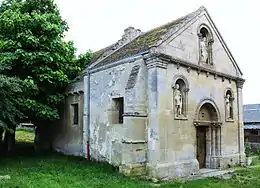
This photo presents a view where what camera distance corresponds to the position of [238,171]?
17.0m

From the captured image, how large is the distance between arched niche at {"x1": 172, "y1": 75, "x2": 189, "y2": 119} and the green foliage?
276 inches

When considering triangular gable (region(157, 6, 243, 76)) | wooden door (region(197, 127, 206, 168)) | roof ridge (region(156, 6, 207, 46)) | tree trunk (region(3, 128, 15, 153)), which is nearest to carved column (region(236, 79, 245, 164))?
triangular gable (region(157, 6, 243, 76))

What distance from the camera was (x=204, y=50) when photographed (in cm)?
1809

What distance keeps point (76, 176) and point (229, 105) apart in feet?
35.6

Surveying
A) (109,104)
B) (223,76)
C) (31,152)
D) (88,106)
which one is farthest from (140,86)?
(31,152)

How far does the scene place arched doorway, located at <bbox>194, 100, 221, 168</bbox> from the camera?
17.9 metres

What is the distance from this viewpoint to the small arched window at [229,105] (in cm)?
1926

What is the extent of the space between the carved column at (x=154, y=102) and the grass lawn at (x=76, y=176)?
1463 millimetres

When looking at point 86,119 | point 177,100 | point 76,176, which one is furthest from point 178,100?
point 76,176

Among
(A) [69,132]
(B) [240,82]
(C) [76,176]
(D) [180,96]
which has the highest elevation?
(B) [240,82]

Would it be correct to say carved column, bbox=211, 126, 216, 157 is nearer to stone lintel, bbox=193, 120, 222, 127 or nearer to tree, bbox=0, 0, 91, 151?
stone lintel, bbox=193, 120, 222, 127

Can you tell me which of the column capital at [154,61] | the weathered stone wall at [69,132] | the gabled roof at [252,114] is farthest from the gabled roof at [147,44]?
the gabled roof at [252,114]

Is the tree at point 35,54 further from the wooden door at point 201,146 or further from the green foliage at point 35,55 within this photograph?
the wooden door at point 201,146

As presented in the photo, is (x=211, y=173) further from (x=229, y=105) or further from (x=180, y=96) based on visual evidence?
(x=229, y=105)
